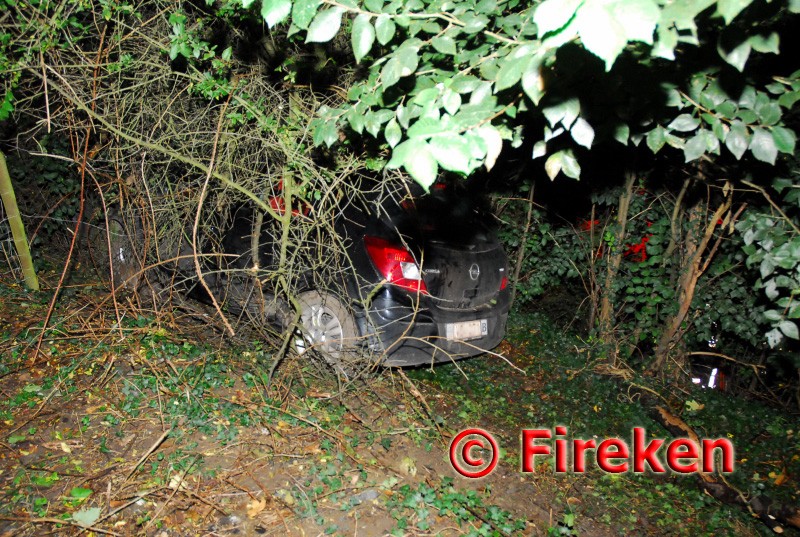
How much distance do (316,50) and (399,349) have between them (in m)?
2.54

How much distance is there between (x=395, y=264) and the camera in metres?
4.19

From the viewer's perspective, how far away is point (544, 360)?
19.0ft

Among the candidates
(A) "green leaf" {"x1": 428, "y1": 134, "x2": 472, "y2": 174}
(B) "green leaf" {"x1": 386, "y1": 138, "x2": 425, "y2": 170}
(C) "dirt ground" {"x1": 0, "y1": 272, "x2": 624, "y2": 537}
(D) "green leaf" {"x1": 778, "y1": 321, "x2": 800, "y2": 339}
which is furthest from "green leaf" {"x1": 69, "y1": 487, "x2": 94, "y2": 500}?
(D) "green leaf" {"x1": 778, "y1": 321, "x2": 800, "y2": 339}

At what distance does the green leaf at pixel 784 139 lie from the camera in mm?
2316

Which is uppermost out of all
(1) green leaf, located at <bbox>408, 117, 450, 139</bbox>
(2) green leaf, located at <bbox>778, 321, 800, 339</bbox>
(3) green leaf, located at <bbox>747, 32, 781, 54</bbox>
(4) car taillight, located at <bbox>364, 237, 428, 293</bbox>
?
(3) green leaf, located at <bbox>747, 32, 781, 54</bbox>

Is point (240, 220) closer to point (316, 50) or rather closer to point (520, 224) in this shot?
point (316, 50)

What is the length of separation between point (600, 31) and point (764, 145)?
1791 mm

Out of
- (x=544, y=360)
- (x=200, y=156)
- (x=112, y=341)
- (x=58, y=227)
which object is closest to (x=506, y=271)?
(x=544, y=360)

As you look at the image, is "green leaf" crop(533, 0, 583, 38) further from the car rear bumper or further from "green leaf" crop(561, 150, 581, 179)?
the car rear bumper

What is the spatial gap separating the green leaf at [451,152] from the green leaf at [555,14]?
1.25 ft

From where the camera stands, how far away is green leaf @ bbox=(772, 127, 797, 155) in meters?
2.32

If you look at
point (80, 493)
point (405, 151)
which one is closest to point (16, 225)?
point (80, 493)

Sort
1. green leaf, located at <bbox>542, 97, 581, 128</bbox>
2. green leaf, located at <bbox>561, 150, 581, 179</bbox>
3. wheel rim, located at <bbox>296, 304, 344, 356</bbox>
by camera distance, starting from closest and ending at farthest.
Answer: green leaf, located at <bbox>542, 97, 581, 128</bbox>
green leaf, located at <bbox>561, 150, 581, 179</bbox>
wheel rim, located at <bbox>296, 304, 344, 356</bbox>

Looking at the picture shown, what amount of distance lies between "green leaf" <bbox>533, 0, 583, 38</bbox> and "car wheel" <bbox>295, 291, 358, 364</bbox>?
11.0 ft
